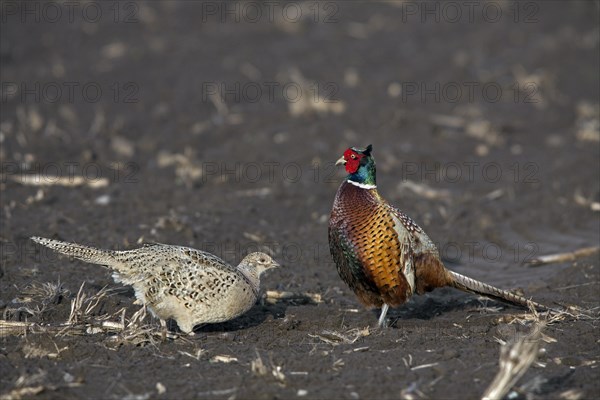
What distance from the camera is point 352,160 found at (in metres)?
7.45

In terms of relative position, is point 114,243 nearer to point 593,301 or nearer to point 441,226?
point 441,226

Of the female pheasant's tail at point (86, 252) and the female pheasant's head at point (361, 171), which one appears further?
the female pheasant's head at point (361, 171)

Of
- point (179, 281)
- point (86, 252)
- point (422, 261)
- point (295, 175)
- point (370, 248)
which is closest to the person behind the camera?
point (179, 281)

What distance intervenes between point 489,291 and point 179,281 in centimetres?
269

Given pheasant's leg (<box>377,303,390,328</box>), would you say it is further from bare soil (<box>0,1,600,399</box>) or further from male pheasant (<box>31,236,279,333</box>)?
male pheasant (<box>31,236,279,333</box>)

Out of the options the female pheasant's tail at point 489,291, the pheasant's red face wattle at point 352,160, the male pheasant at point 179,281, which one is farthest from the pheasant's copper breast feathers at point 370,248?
the male pheasant at point 179,281

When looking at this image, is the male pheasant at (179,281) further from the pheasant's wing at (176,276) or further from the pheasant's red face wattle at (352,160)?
the pheasant's red face wattle at (352,160)

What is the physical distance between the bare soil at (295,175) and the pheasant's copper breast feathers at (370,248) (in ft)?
1.11

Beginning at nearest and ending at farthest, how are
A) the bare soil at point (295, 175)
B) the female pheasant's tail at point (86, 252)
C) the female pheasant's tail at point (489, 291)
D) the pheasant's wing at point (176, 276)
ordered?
1. the bare soil at point (295, 175)
2. the pheasant's wing at point (176, 276)
3. the female pheasant's tail at point (86, 252)
4. the female pheasant's tail at point (489, 291)

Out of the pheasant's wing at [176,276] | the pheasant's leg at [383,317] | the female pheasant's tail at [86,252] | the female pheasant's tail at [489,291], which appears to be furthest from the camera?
the female pheasant's tail at [489,291]

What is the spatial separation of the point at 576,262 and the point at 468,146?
4029 millimetres

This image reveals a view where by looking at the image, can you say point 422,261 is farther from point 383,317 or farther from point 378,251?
point 383,317

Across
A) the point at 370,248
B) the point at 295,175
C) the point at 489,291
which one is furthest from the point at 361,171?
the point at 295,175

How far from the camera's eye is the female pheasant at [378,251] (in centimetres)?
717
